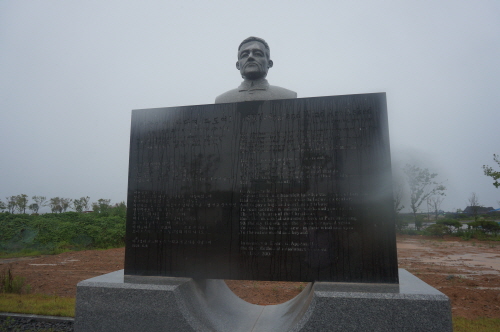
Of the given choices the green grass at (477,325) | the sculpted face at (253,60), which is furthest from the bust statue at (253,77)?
the green grass at (477,325)

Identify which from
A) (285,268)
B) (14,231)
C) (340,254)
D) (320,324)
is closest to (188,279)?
(285,268)

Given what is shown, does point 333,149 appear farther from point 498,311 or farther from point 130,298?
point 498,311

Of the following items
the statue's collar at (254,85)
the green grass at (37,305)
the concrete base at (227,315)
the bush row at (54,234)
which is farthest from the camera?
the bush row at (54,234)

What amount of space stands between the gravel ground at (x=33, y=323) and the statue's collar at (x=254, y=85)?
4.77 m

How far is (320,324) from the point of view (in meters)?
2.84

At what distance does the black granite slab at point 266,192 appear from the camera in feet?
10.6

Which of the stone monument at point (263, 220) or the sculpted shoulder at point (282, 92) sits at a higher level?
the sculpted shoulder at point (282, 92)

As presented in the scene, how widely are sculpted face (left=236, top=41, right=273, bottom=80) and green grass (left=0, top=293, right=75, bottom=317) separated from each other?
523cm

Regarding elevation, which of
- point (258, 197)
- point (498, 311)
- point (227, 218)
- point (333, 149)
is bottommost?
point (498, 311)

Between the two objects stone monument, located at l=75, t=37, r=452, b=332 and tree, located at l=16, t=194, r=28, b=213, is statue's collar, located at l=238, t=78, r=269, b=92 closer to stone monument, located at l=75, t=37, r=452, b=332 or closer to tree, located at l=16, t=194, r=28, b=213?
stone monument, located at l=75, t=37, r=452, b=332

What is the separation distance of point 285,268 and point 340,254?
0.62 m

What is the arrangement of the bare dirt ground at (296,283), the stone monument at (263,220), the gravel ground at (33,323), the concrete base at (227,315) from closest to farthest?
the concrete base at (227,315)
the stone monument at (263,220)
the gravel ground at (33,323)
the bare dirt ground at (296,283)

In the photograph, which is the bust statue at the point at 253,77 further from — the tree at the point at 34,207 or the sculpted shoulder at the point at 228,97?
the tree at the point at 34,207

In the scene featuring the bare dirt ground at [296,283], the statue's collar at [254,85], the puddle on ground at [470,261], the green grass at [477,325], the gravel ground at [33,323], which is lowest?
the puddle on ground at [470,261]
